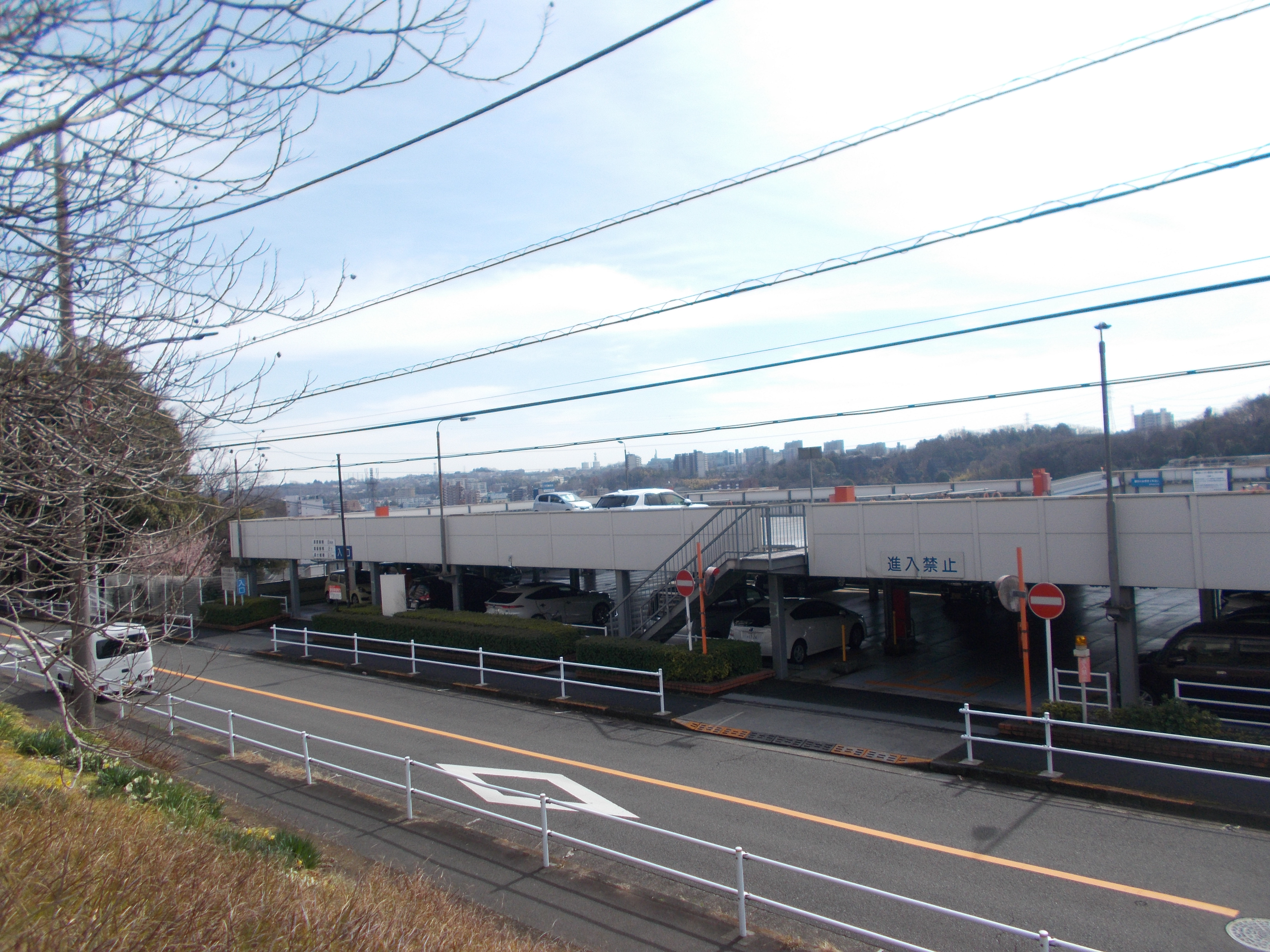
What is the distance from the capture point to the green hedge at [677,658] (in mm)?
16266

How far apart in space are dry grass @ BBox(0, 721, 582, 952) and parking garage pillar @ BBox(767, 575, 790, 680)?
36.5ft

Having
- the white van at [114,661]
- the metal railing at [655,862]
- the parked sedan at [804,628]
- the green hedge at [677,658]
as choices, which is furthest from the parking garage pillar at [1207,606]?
the white van at [114,661]

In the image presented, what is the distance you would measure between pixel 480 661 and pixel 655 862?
1079 cm

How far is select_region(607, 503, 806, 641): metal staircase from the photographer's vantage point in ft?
55.1

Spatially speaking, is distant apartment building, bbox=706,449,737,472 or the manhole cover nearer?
the manhole cover

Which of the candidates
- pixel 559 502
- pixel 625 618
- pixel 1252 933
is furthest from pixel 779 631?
pixel 559 502

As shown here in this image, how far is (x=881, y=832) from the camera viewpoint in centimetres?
888

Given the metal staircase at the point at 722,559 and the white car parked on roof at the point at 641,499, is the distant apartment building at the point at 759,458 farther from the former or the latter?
the metal staircase at the point at 722,559

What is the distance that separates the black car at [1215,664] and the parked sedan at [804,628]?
686 centimetres

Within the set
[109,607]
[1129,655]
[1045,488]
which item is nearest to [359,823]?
[109,607]

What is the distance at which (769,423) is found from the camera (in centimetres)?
1617

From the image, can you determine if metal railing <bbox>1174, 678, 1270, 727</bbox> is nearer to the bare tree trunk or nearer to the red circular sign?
the red circular sign

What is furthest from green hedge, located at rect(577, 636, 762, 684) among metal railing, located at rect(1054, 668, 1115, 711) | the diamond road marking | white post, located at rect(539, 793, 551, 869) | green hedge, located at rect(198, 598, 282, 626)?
green hedge, located at rect(198, 598, 282, 626)

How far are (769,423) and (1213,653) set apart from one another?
837cm
